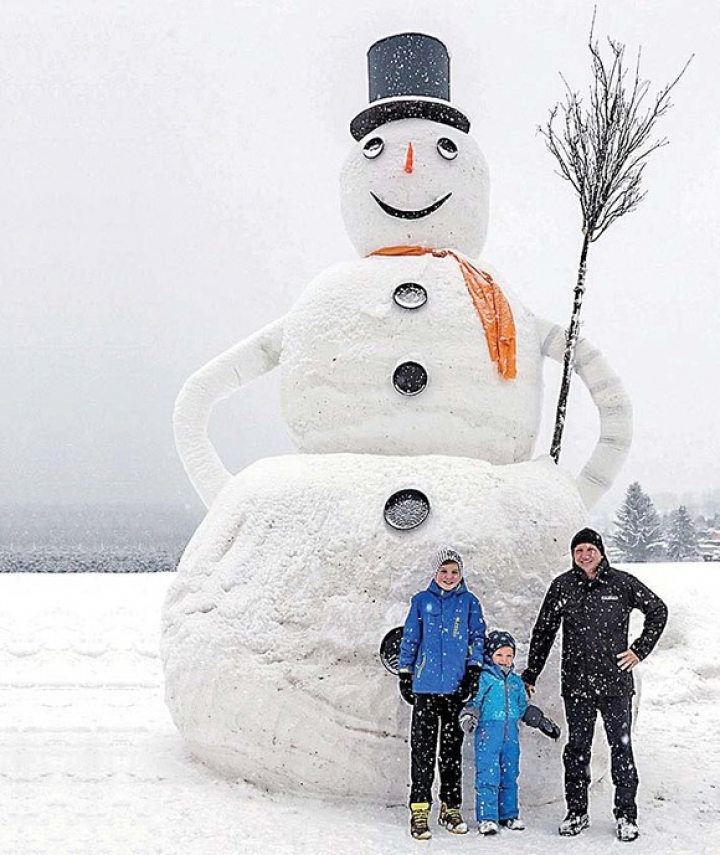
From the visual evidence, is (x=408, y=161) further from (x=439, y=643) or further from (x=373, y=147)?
(x=439, y=643)

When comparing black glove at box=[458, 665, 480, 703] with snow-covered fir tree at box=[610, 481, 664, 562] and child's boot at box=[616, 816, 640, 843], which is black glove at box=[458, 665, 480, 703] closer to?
child's boot at box=[616, 816, 640, 843]

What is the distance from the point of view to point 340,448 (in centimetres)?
462

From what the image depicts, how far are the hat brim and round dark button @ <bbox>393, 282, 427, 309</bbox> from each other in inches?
48.1

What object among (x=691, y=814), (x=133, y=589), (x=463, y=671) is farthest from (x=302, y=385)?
(x=133, y=589)

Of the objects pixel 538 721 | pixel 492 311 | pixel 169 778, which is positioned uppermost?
pixel 492 311

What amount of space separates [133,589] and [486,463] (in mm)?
6873

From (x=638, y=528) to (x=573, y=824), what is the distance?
18854 millimetres

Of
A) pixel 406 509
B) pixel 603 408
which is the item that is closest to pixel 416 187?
pixel 603 408

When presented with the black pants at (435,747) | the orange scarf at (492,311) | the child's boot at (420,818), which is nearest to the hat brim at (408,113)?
the orange scarf at (492,311)

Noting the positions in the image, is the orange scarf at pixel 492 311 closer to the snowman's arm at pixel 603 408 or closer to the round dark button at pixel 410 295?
the round dark button at pixel 410 295

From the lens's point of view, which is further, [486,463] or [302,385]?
[302,385]

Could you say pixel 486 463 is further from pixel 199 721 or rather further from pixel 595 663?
pixel 199 721

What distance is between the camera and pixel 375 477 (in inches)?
168

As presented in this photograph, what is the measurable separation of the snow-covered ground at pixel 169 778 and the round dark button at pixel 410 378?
5.87 ft
